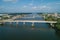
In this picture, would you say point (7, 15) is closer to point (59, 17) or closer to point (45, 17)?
point (45, 17)

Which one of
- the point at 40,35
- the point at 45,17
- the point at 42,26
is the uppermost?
the point at 45,17

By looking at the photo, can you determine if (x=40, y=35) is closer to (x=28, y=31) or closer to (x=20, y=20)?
(x=28, y=31)

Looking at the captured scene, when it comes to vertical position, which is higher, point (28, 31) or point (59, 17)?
point (59, 17)

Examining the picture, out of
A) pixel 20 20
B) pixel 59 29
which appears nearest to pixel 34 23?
pixel 20 20

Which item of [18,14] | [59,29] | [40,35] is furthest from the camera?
[59,29]

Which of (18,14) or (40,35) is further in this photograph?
(40,35)

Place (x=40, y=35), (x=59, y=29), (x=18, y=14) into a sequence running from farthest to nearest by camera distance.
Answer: (x=59, y=29) → (x=40, y=35) → (x=18, y=14)
